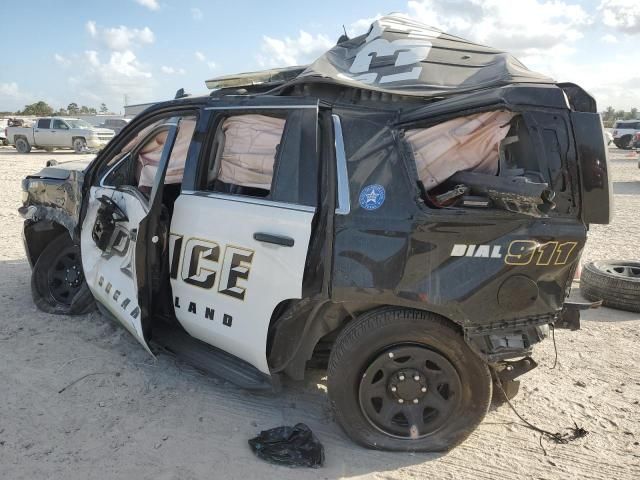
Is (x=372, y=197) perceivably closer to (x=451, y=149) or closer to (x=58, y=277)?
(x=451, y=149)

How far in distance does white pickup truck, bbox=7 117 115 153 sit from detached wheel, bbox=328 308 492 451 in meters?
24.3

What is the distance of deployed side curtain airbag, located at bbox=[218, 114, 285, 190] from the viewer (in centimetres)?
325

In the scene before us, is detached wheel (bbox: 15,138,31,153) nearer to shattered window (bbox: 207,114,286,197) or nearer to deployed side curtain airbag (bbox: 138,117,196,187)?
deployed side curtain airbag (bbox: 138,117,196,187)

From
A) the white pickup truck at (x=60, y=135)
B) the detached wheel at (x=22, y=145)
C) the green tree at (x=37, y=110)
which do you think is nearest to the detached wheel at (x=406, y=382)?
the white pickup truck at (x=60, y=135)

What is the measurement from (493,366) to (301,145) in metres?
1.67

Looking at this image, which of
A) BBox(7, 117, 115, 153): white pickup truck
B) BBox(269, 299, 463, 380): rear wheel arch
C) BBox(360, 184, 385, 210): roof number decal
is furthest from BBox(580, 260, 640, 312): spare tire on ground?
BBox(7, 117, 115, 153): white pickup truck

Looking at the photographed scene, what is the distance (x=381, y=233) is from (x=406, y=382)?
0.84 metres

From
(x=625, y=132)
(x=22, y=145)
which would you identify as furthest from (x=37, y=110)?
(x=625, y=132)

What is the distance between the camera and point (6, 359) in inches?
154

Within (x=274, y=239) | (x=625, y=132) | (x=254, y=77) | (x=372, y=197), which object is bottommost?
(x=274, y=239)

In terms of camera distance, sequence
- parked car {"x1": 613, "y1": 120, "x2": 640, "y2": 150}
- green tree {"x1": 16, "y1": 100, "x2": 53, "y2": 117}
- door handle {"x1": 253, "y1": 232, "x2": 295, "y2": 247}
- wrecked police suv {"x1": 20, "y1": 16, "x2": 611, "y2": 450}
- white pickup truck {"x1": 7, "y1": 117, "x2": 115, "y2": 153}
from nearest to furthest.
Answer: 1. wrecked police suv {"x1": 20, "y1": 16, "x2": 611, "y2": 450}
2. door handle {"x1": 253, "y1": 232, "x2": 295, "y2": 247}
3. white pickup truck {"x1": 7, "y1": 117, "x2": 115, "y2": 153}
4. parked car {"x1": 613, "y1": 120, "x2": 640, "y2": 150}
5. green tree {"x1": 16, "y1": 100, "x2": 53, "y2": 117}

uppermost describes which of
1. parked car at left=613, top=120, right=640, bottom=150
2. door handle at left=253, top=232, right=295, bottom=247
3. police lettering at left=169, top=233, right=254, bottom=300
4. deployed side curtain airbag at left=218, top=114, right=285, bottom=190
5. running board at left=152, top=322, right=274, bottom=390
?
parked car at left=613, top=120, right=640, bottom=150

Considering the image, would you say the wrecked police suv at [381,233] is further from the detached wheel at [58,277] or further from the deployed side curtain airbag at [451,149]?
the detached wheel at [58,277]

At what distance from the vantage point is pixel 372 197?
279 centimetres
